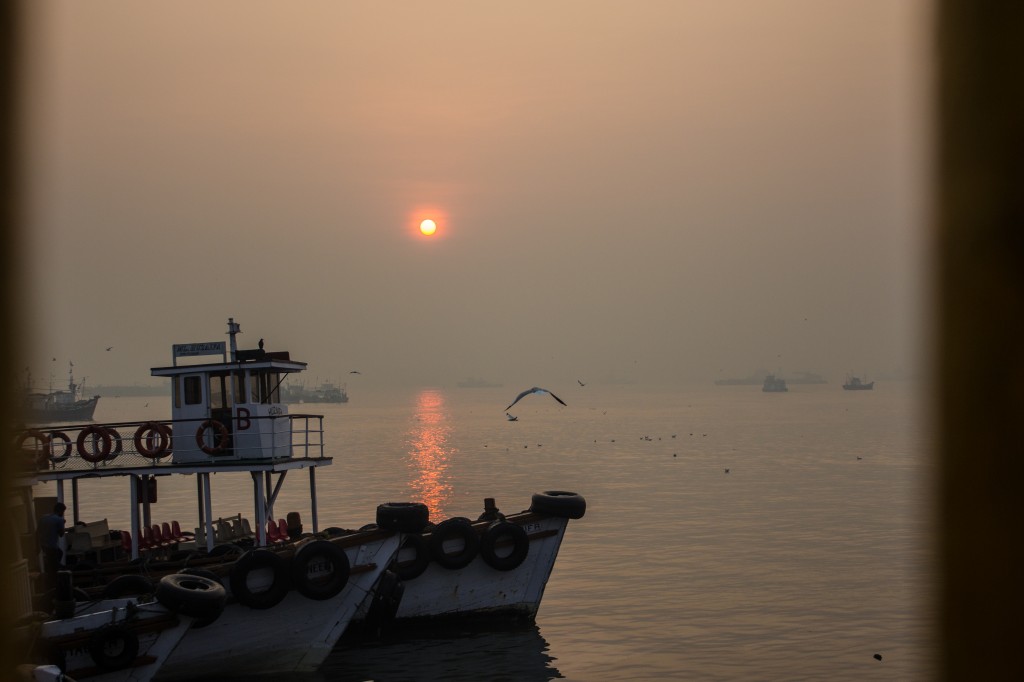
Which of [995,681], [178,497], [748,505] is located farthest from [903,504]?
[995,681]

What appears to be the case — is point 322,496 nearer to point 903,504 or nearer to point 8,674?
point 903,504

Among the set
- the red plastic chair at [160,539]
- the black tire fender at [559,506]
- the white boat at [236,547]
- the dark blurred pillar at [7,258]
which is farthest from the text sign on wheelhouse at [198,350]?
the dark blurred pillar at [7,258]

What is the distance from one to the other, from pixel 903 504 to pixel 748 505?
8532mm

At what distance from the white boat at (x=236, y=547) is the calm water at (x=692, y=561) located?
157 cm

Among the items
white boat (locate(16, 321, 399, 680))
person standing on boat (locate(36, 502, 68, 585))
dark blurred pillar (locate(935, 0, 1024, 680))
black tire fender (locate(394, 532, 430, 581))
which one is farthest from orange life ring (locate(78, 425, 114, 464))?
dark blurred pillar (locate(935, 0, 1024, 680))

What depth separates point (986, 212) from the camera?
100 cm

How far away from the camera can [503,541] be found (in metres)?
25.4

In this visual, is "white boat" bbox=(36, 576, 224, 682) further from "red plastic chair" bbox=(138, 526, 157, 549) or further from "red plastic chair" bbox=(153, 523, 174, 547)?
"red plastic chair" bbox=(153, 523, 174, 547)

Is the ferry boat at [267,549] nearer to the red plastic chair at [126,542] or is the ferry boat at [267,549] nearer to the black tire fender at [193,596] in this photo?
the red plastic chair at [126,542]

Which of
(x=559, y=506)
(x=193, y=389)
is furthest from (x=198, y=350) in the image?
(x=559, y=506)

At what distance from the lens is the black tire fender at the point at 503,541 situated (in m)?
25.1

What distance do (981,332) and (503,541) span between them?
2481 cm

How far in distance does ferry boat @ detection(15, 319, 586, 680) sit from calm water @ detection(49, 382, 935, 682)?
1110 millimetres

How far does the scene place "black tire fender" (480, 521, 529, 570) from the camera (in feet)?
82.3
